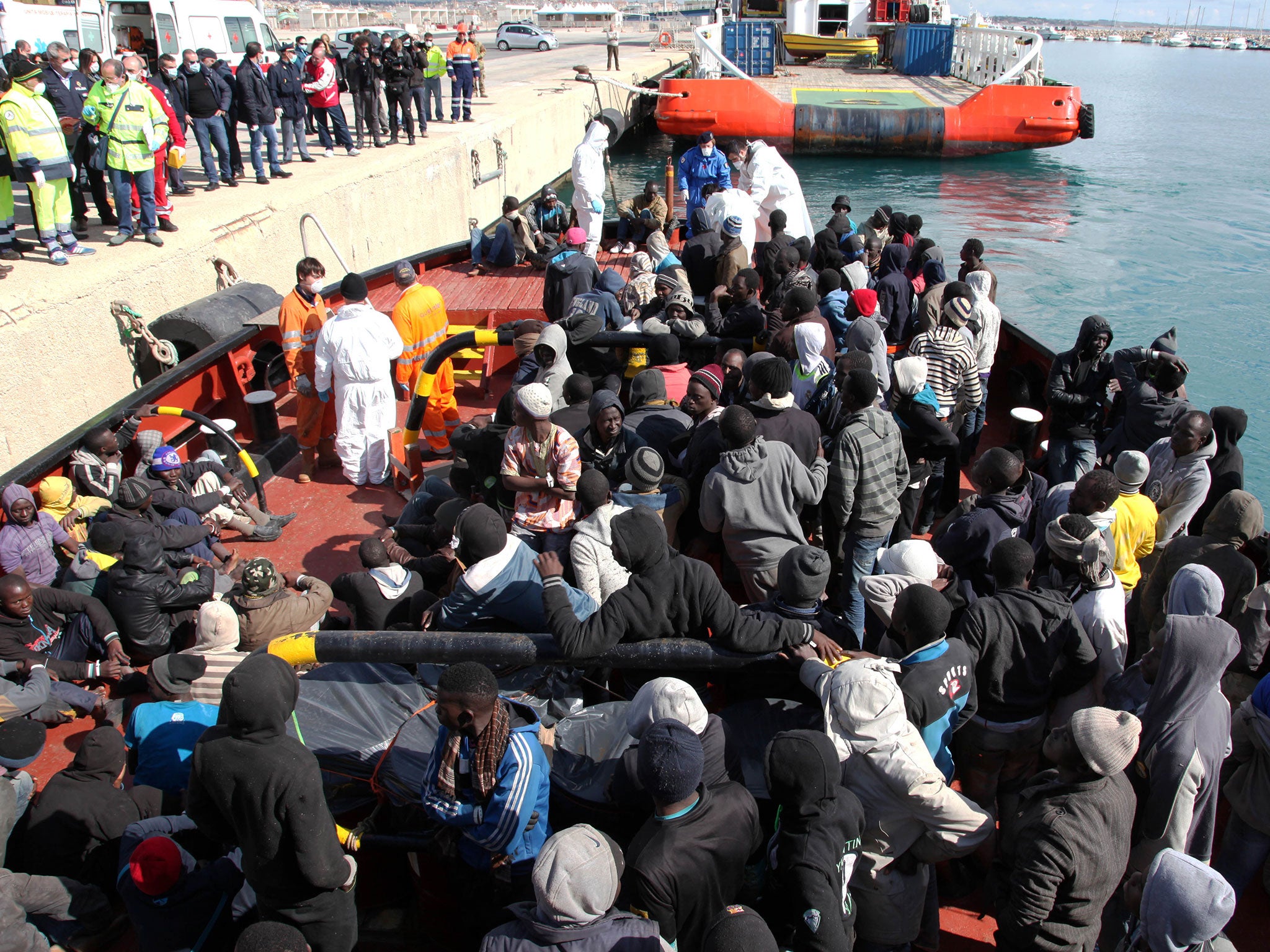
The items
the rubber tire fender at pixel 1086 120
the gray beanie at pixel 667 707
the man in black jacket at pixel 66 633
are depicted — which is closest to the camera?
the gray beanie at pixel 667 707

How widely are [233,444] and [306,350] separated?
0.99 meters

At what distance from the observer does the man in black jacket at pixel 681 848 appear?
2.29 m

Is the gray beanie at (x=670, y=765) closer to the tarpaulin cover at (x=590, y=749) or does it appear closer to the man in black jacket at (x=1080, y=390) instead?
the tarpaulin cover at (x=590, y=749)

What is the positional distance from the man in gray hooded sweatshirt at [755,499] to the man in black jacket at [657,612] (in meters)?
0.83

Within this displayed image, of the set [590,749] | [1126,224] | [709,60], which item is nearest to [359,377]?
[590,749]

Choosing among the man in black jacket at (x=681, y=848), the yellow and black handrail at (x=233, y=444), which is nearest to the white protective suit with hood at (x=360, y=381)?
the yellow and black handrail at (x=233, y=444)

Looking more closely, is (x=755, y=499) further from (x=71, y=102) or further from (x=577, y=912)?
(x=71, y=102)

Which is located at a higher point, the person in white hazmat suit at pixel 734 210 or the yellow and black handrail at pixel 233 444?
the person in white hazmat suit at pixel 734 210

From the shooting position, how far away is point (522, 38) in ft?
138

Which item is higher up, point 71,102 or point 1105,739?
point 71,102

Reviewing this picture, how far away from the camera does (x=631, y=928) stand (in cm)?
217

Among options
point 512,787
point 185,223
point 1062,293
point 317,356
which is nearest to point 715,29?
point 1062,293

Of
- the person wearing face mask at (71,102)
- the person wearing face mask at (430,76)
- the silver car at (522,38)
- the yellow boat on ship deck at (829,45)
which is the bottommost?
the person wearing face mask at (71,102)

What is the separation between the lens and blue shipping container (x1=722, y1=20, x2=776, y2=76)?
31.2m
